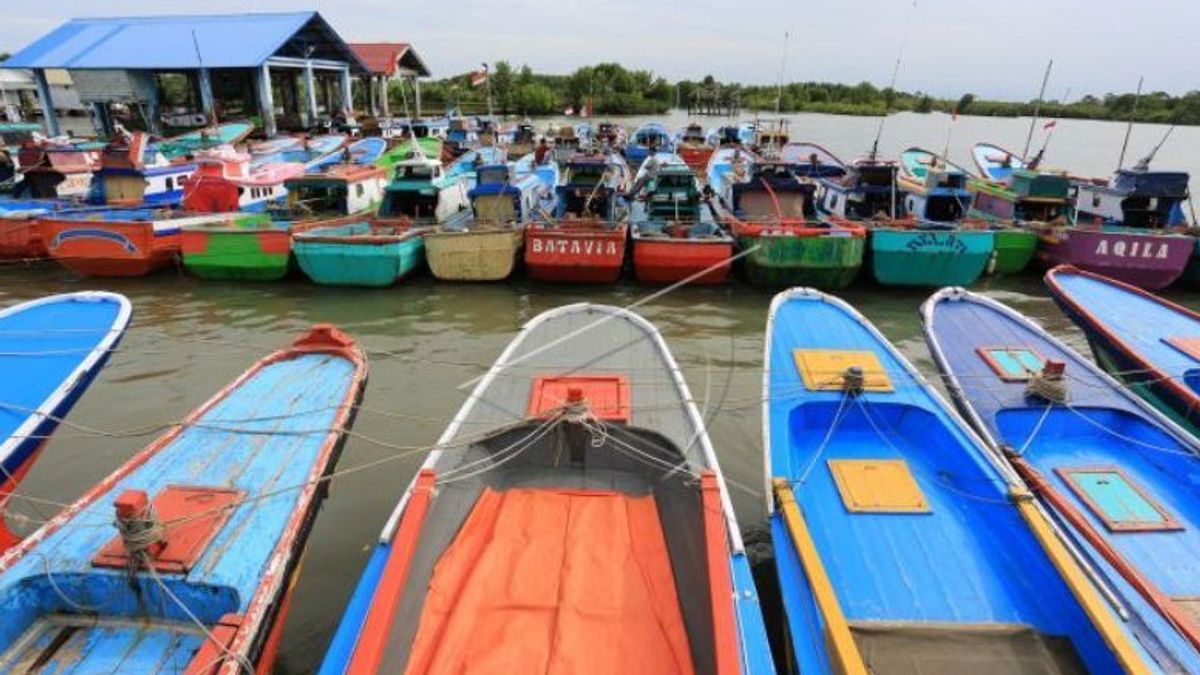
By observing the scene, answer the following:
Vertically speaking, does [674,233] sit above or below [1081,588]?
above

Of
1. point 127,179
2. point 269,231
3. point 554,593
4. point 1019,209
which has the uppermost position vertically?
point 127,179

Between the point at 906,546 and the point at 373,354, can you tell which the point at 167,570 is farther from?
the point at 373,354

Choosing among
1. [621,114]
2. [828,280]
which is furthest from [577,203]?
[621,114]

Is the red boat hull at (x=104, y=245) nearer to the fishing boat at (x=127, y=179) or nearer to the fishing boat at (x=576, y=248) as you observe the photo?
the fishing boat at (x=127, y=179)

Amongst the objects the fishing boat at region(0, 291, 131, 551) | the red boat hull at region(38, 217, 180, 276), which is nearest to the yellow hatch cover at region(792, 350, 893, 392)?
the fishing boat at region(0, 291, 131, 551)

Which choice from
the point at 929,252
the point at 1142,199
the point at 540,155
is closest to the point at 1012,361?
the point at 929,252

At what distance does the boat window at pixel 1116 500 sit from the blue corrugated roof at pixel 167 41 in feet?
124

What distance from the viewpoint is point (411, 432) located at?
8539 mm

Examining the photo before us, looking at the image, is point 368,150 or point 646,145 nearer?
point 368,150

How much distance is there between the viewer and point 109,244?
1389 cm

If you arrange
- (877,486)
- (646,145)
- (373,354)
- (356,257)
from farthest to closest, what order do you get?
(646,145)
(356,257)
(373,354)
(877,486)

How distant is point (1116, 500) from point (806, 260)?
27.7 feet

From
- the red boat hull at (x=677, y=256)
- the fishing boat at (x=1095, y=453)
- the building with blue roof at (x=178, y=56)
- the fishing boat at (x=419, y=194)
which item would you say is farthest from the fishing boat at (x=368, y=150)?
the fishing boat at (x=1095, y=453)

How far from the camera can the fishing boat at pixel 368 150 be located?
973 inches
